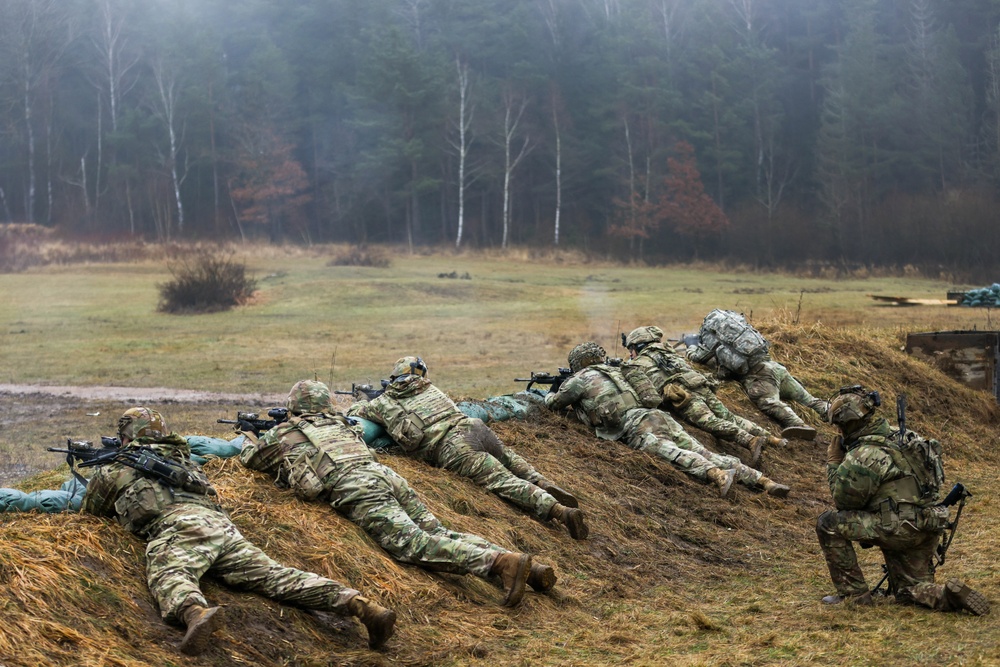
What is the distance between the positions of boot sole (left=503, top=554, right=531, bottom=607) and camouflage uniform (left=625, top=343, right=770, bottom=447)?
523 centimetres

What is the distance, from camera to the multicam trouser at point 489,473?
8836mm

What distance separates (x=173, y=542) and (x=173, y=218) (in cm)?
5547

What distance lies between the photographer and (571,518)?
8727 millimetres

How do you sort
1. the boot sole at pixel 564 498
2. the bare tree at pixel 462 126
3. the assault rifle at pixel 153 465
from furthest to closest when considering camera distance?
1. the bare tree at pixel 462 126
2. the boot sole at pixel 564 498
3. the assault rifle at pixel 153 465

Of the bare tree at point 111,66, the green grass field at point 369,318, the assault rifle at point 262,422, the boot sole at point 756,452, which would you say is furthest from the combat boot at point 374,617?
the bare tree at point 111,66

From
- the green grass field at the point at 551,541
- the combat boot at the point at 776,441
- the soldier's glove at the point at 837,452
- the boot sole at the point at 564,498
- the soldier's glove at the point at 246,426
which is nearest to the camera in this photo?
the green grass field at the point at 551,541

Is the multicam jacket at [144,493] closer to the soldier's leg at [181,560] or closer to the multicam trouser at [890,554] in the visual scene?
the soldier's leg at [181,560]

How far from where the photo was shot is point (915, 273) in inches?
1606

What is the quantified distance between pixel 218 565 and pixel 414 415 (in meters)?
3.11

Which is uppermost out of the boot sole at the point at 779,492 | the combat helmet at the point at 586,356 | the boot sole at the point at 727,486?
the combat helmet at the point at 586,356

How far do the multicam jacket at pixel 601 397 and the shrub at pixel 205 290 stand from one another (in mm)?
19803

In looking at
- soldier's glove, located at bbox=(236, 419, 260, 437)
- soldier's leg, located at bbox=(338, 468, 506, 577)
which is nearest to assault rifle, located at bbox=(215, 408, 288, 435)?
soldier's glove, located at bbox=(236, 419, 260, 437)

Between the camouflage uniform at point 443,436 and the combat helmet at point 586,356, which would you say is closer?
the camouflage uniform at point 443,436

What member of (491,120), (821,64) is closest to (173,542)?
(491,120)
